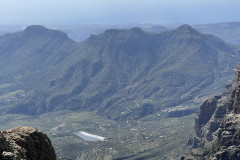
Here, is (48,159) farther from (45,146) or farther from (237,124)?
(237,124)

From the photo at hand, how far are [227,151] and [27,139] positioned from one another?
491 feet

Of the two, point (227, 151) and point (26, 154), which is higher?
point (26, 154)

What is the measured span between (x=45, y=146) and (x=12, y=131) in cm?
581

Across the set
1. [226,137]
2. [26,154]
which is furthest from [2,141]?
[226,137]

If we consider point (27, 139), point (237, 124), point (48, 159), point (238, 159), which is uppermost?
point (27, 139)

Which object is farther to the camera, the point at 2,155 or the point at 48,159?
the point at 48,159

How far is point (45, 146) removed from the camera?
59.6m

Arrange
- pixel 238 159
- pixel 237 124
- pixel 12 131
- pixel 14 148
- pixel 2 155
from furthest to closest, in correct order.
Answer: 1. pixel 237 124
2. pixel 238 159
3. pixel 12 131
4. pixel 14 148
5. pixel 2 155

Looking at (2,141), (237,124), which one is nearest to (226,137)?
(237,124)

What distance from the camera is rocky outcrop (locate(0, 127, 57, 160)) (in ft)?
164

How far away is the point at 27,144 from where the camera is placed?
2181 inches

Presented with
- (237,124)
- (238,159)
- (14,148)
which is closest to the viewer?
(14,148)

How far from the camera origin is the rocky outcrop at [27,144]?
50.0m

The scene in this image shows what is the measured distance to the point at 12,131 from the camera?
187ft
